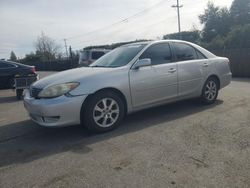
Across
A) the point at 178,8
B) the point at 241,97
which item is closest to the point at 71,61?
the point at 178,8

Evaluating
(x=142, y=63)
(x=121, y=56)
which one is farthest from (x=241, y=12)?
(x=142, y=63)

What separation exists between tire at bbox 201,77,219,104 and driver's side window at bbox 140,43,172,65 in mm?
1228

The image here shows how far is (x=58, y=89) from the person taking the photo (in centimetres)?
457

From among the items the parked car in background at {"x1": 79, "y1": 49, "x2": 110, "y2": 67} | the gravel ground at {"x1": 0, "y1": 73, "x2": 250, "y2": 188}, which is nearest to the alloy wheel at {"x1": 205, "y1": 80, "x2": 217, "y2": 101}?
the gravel ground at {"x1": 0, "y1": 73, "x2": 250, "y2": 188}

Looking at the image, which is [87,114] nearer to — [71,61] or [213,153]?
[213,153]

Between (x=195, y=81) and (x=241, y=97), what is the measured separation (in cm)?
187

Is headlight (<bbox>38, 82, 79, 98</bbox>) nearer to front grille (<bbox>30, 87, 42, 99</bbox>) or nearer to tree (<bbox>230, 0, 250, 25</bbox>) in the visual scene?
front grille (<bbox>30, 87, 42, 99</bbox>)

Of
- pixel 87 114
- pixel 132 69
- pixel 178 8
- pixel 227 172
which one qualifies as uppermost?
pixel 178 8

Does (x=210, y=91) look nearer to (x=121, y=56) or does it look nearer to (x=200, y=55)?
(x=200, y=55)

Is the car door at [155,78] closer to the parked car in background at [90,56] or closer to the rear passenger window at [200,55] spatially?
the rear passenger window at [200,55]

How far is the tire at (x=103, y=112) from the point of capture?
182 inches

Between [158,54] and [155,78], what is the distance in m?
0.56

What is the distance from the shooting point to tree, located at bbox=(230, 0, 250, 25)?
52469 mm

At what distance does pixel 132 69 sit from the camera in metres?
5.12
